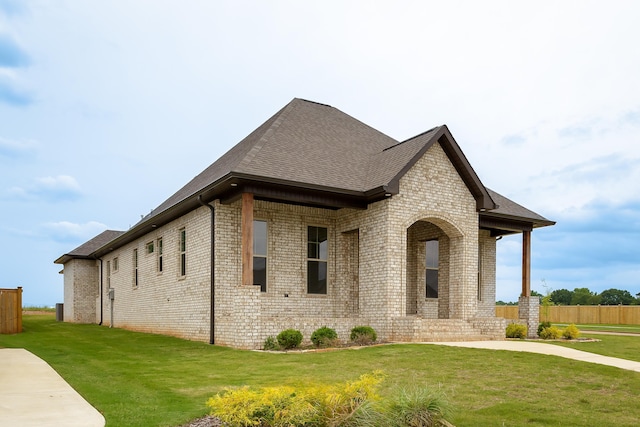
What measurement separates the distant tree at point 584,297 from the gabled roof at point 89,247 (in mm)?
56898

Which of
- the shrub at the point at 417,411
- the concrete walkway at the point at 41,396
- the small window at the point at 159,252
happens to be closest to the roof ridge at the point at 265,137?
the small window at the point at 159,252

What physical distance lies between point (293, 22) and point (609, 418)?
1096cm

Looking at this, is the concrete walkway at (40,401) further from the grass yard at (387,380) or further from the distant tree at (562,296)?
the distant tree at (562,296)

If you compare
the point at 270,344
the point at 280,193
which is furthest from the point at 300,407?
the point at 280,193

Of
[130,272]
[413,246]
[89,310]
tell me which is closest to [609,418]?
[413,246]

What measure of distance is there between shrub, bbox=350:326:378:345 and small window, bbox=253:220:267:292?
11.6 ft

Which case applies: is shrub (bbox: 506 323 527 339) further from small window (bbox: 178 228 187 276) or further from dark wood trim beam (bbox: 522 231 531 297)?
small window (bbox: 178 228 187 276)

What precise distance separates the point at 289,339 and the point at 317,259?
4605 millimetres

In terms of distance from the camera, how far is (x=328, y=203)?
18047mm

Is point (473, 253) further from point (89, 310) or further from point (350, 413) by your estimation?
point (89, 310)

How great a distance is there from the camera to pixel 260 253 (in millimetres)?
18969

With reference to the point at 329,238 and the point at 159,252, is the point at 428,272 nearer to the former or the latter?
the point at 329,238

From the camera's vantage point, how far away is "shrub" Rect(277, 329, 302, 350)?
15.9 meters

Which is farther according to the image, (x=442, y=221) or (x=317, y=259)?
(x=317, y=259)
